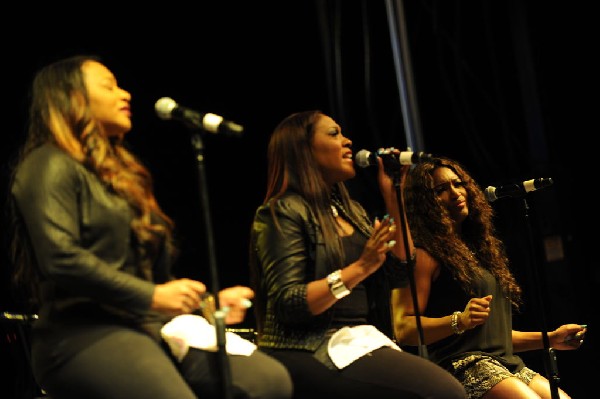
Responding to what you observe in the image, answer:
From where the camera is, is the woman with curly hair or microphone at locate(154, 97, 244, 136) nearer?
microphone at locate(154, 97, 244, 136)

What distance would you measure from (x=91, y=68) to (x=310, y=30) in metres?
2.96

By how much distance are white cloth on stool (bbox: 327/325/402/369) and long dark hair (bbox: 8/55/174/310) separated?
680 millimetres

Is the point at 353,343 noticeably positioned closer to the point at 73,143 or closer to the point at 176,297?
the point at 176,297

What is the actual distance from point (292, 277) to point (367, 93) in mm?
2588

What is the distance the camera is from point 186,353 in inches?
86.8

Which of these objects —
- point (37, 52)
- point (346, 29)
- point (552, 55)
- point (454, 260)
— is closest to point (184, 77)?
point (37, 52)

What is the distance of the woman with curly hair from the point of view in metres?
3.15

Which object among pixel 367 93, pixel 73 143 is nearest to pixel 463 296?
pixel 73 143

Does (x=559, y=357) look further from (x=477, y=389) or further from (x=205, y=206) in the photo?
(x=205, y=206)

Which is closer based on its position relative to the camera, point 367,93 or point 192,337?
point 192,337

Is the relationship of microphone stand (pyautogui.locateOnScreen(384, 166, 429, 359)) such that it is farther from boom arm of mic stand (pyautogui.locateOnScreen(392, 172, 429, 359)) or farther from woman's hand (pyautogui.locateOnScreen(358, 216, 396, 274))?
woman's hand (pyautogui.locateOnScreen(358, 216, 396, 274))

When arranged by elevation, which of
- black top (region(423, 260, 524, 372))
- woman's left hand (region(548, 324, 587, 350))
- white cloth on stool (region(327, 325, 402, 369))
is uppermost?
white cloth on stool (region(327, 325, 402, 369))

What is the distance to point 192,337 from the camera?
7.28 ft

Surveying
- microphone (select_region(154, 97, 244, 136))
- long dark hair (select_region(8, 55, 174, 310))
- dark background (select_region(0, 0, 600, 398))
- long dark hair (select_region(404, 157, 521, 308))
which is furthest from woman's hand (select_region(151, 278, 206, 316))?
dark background (select_region(0, 0, 600, 398))
